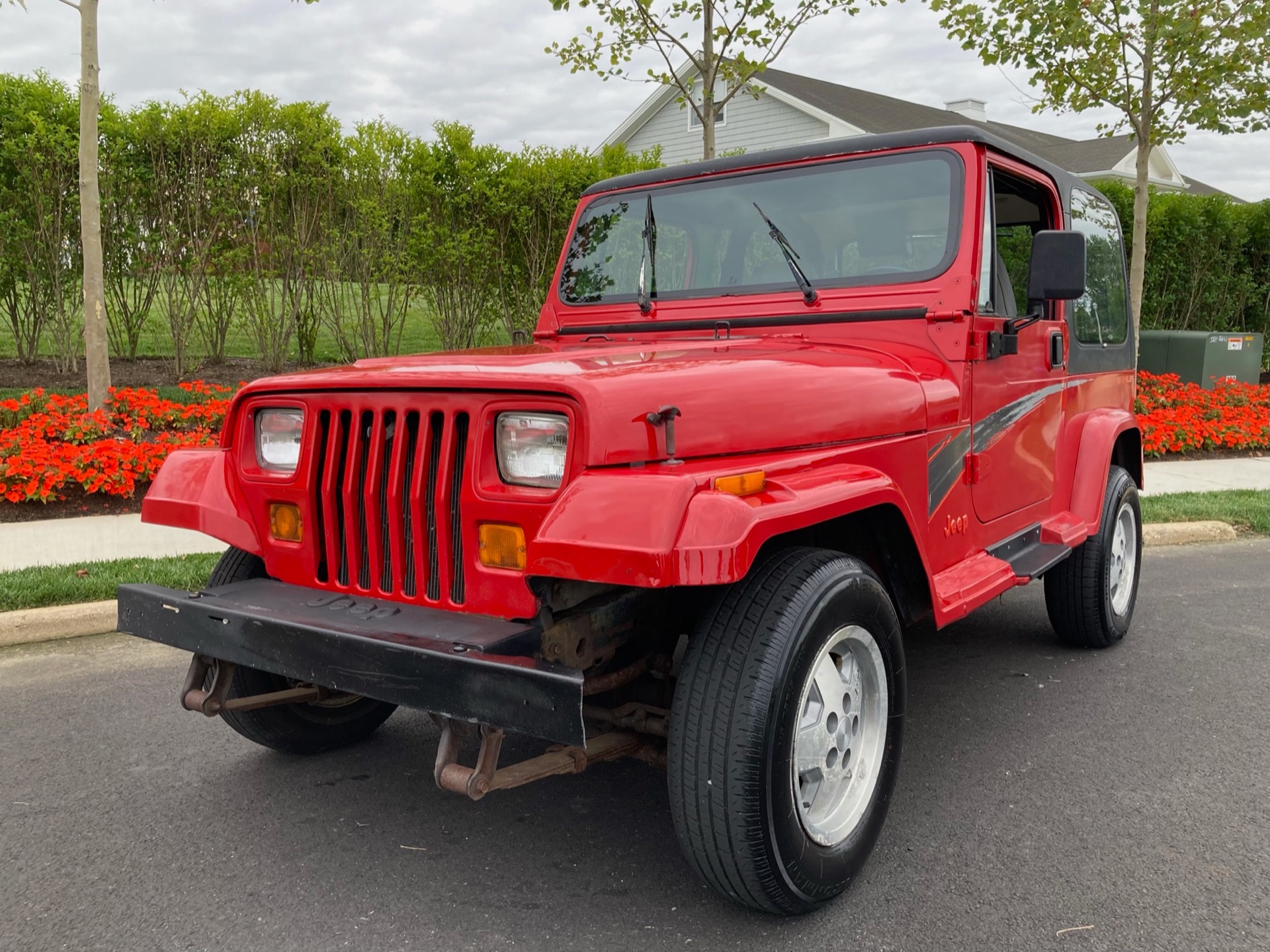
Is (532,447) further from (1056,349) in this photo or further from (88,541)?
(88,541)

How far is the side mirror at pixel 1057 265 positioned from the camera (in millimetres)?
3240

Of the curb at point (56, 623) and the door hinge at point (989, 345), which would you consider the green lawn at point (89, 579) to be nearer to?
the curb at point (56, 623)

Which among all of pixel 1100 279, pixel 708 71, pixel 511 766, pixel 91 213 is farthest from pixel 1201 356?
pixel 511 766

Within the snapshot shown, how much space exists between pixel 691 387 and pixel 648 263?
1539 mm

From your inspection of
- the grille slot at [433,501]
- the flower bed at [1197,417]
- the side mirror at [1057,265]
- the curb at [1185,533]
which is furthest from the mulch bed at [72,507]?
the flower bed at [1197,417]

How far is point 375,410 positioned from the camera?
2.43 meters

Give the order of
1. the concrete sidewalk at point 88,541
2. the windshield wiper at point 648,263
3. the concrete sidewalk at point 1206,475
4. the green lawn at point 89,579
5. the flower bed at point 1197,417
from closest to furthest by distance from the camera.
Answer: the windshield wiper at point 648,263 < the green lawn at point 89,579 < the concrete sidewalk at point 88,541 < the concrete sidewalk at point 1206,475 < the flower bed at point 1197,417

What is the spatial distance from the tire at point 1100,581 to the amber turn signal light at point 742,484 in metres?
2.49

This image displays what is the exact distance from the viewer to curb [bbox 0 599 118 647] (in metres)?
4.39

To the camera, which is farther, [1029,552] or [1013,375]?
[1029,552]

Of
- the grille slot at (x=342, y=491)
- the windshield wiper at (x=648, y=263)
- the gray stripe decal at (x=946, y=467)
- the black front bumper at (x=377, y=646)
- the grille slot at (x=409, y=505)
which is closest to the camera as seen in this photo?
the black front bumper at (x=377, y=646)

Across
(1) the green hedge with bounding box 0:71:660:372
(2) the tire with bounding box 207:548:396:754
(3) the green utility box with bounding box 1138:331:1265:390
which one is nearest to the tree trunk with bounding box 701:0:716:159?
(1) the green hedge with bounding box 0:71:660:372

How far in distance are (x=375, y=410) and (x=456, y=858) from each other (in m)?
1.21

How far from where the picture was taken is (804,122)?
20969mm
